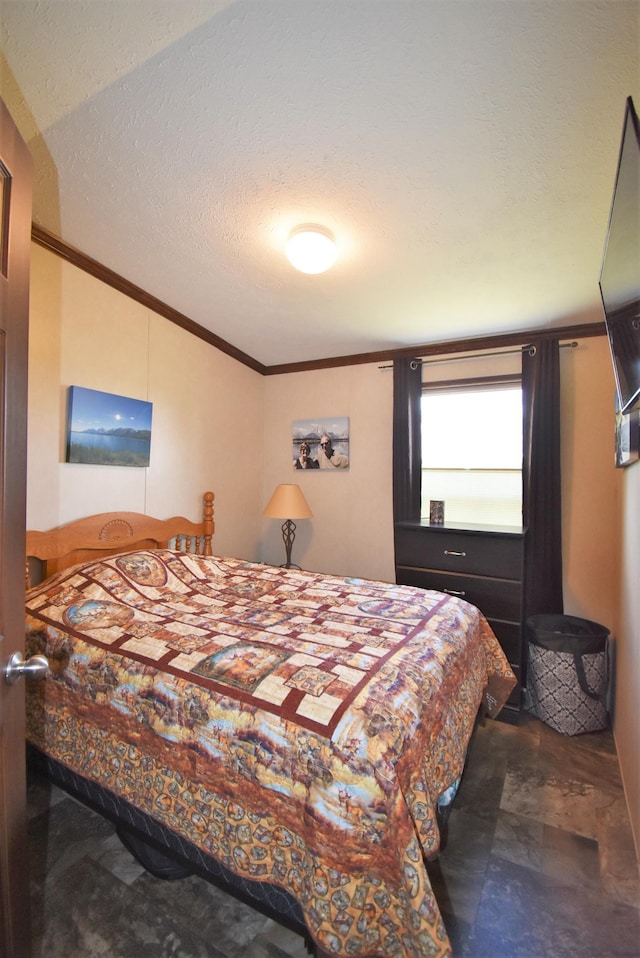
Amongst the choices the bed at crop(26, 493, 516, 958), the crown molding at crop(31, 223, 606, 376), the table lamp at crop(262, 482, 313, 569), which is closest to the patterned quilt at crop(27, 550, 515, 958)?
the bed at crop(26, 493, 516, 958)

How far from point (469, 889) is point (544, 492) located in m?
2.23

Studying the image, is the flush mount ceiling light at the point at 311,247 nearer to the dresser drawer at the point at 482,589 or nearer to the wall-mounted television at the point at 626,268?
the wall-mounted television at the point at 626,268

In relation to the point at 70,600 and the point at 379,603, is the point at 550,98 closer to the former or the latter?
the point at 379,603

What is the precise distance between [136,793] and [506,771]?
1712mm

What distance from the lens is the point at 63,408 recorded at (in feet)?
7.23

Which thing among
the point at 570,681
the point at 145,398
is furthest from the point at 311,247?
the point at 570,681

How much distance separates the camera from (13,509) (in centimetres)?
83

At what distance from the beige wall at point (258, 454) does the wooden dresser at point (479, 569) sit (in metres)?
0.53

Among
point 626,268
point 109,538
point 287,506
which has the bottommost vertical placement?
point 109,538

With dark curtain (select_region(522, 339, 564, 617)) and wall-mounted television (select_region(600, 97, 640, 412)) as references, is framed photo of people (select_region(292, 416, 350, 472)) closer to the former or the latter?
dark curtain (select_region(522, 339, 564, 617))

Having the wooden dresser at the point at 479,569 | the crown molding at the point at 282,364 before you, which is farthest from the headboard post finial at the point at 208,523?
the wooden dresser at the point at 479,569

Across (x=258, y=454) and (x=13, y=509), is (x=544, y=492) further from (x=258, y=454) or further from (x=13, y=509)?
(x=13, y=509)

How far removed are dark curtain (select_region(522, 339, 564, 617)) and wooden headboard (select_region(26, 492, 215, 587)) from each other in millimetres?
2419

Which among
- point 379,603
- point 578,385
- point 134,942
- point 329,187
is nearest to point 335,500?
point 379,603
